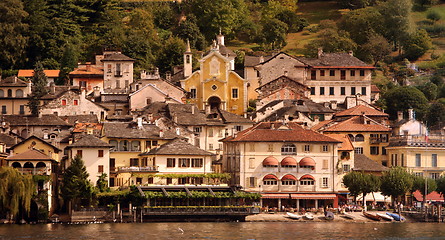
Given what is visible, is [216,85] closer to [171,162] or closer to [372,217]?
[171,162]

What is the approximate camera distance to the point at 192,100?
153 meters

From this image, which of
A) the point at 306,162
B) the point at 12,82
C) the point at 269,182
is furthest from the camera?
the point at 12,82

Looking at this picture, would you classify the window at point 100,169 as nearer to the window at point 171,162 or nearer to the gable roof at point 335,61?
the window at point 171,162

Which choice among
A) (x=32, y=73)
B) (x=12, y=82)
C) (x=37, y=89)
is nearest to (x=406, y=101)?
(x=37, y=89)

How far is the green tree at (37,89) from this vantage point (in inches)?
5845

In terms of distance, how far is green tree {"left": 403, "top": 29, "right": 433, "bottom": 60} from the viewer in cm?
18938

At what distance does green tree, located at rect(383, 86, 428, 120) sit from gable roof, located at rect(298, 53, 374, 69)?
510 cm

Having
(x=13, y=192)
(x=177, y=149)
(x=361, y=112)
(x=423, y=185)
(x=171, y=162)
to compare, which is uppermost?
(x=361, y=112)

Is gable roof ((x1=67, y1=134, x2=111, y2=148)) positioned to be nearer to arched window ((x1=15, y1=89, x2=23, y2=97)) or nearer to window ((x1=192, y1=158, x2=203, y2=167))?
window ((x1=192, y1=158, x2=203, y2=167))

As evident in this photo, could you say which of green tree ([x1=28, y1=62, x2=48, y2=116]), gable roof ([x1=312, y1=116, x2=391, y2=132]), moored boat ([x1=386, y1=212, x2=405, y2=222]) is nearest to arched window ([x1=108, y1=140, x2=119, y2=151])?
green tree ([x1=28, y1=62, x2=48, y2=116])

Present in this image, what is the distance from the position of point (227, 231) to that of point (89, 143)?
864 inches

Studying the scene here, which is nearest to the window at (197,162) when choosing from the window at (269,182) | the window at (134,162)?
the window at (134,162)

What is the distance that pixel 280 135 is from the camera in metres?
128

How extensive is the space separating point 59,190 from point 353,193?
29923 millimetres
